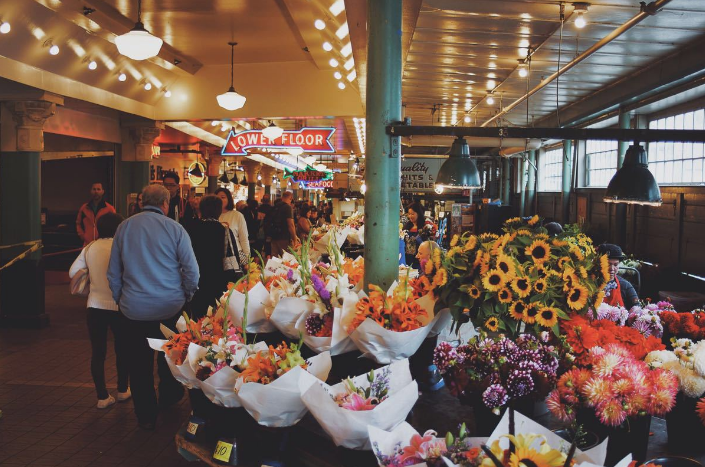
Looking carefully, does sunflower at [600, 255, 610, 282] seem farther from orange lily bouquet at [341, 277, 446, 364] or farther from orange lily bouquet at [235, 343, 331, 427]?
orange lily bouquet at [235, 343, 331, 427]

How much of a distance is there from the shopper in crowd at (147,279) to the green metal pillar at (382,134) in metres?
1.79

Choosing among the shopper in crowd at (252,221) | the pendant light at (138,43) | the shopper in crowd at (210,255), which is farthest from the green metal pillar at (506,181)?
the pendant light at (138,43)

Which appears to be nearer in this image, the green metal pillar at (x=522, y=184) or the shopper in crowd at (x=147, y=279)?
the shopper in crowd at (x=147, y=279)

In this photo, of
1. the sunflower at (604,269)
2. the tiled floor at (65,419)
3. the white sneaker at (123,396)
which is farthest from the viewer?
the white sneaker at (123,396)

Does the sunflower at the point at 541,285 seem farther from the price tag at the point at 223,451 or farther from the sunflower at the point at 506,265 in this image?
the price tag at the point at 223,451

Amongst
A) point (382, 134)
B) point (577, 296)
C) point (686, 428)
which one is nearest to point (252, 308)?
point (382, 134)

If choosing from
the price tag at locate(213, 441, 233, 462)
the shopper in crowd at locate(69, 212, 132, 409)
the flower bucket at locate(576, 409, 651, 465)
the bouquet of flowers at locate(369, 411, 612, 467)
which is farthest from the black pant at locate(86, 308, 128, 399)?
the flower bucket at locate(576, 409, 651, 465)

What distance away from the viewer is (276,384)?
2314 mm

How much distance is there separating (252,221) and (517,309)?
1019 centimetres

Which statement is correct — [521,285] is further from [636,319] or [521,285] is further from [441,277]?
[636,319]

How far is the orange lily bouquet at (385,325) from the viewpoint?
9.03 feet

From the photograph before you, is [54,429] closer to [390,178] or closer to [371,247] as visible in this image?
[371,247]

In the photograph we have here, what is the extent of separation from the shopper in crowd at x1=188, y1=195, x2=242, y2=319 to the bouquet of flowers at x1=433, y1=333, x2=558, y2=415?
390 cm

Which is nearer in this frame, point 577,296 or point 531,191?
point 577,296
